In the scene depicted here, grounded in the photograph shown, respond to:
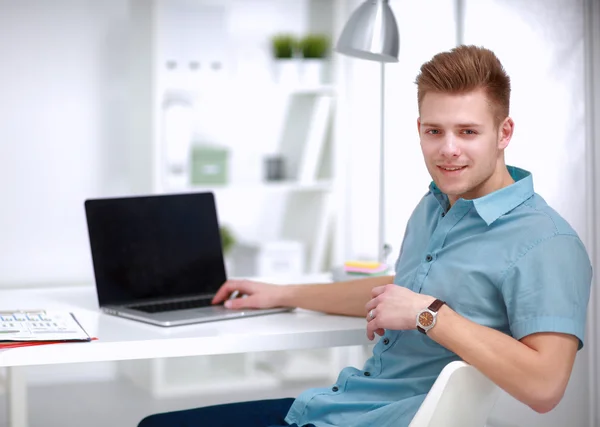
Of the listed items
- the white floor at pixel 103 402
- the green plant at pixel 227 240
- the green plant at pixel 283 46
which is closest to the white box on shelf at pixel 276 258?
the green plant at pixel 227 240

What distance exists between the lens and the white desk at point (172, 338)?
1.68 meters

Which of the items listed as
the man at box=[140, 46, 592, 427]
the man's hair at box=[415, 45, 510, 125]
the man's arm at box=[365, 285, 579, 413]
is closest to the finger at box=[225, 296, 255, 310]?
the man at box=[140, 46, 592, 427]

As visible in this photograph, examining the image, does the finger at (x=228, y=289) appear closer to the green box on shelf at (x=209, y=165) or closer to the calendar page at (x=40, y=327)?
the calendar page at (x=40, y=327)

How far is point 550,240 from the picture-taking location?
145 centimetres

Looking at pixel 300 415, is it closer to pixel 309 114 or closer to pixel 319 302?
pixel 319 302

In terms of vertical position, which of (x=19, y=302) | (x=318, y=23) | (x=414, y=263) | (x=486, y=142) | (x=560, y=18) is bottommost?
(x=19, y=302)

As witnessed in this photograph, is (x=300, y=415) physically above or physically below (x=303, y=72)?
below

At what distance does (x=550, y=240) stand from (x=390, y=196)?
5.94 feet

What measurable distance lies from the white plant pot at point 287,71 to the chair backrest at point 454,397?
9.94ft

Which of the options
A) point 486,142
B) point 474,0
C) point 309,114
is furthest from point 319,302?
point 309,114

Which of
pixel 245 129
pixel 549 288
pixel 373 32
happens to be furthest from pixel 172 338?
pixel 245 129

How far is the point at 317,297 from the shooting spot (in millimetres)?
2027

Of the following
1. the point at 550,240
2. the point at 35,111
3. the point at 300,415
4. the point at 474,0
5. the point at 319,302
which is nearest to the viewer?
the point at 550,240

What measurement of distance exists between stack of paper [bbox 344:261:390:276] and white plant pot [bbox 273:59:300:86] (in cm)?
215
